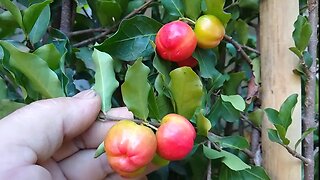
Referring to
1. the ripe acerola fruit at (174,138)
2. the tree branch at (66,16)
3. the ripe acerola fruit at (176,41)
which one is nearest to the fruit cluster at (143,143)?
the ripe acerola fruit at (174,138)

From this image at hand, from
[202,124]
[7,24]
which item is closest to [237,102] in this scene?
[202,124]

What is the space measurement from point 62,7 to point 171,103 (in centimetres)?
29

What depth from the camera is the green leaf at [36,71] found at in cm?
65

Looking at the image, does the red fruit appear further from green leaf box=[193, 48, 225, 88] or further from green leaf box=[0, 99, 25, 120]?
green leaf box=[0, 99, 25, 120]

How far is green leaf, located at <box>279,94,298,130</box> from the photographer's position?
70 centimetres

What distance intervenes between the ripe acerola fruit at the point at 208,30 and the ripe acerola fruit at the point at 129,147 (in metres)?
0.18

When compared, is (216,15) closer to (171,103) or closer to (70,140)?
(171,103)

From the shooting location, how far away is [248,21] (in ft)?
2.89

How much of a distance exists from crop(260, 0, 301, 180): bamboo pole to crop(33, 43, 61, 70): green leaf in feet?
1.00

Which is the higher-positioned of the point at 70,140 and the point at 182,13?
the point at 182,13

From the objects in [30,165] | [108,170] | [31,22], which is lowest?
[108,170]

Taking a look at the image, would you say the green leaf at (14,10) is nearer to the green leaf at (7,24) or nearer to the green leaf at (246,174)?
the green leaf at (7,24)

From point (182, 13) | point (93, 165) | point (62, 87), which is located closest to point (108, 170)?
point (93, 165)

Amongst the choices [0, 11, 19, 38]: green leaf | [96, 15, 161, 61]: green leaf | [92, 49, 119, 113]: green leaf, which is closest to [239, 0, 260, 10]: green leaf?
[96, 15, 161, 61]: green leaf
